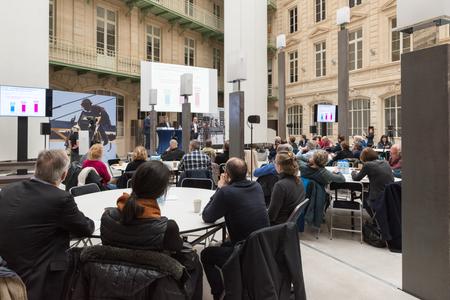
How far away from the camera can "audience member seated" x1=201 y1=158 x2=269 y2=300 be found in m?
2.34

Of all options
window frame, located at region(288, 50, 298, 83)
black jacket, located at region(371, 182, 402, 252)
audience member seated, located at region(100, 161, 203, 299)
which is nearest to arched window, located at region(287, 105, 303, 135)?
window frame, located at region(288, 50, 298, 83)

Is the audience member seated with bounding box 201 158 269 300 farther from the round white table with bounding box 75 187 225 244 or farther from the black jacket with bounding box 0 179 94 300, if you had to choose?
the black jacket with bounding box 0 179 94 300

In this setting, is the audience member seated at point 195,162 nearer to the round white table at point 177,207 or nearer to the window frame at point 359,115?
the round white table at point 177,207

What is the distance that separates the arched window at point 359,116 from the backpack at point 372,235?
12.3 metres

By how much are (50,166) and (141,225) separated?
0.80 metres

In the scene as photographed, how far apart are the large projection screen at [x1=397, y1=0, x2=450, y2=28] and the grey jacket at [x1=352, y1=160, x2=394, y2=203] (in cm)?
194

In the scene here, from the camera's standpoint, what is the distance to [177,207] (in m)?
2.87

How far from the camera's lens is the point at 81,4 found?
1359 centimetres

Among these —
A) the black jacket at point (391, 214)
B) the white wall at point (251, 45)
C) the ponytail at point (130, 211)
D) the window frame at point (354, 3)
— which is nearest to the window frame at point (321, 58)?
the window frame at point (354, 3)

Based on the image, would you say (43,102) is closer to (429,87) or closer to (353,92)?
(429,87)

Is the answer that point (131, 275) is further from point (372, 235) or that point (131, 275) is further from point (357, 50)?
point (357, 50)

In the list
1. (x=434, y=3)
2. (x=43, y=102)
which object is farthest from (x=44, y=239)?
(x=43, y=102)

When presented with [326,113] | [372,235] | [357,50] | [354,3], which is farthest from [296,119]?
[372,235]

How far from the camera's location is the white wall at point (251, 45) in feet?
51.8
